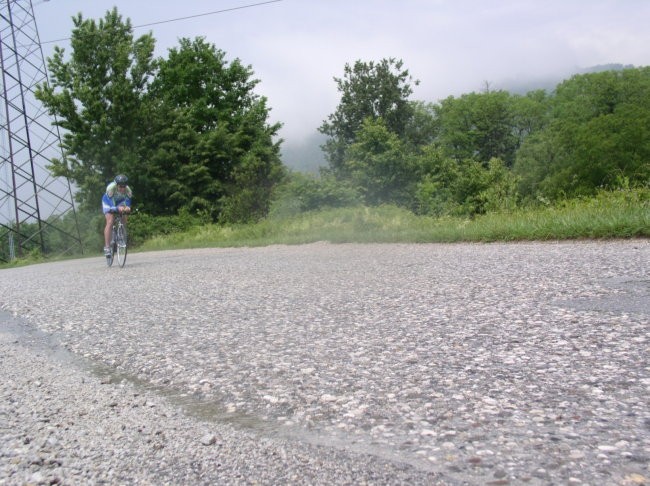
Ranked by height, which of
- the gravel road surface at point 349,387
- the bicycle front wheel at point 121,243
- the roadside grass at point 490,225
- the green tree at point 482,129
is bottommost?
the gravel road surface at point 349,387

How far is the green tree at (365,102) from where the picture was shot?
4794 centimetres

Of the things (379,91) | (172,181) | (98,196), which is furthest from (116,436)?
(379,91)

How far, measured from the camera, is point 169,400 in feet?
9.79

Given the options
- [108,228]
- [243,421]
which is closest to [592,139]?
[108,228]

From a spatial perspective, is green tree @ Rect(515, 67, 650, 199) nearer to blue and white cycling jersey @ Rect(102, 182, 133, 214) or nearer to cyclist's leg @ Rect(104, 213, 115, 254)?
blue and white cycling jersey @ Rect(102, 182, 133, 214)

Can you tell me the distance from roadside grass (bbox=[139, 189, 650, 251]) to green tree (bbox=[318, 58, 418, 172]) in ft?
98.2

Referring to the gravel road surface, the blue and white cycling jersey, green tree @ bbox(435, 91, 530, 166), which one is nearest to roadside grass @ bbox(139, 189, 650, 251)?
the gravel road surface

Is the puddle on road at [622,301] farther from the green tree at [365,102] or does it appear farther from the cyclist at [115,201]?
the green tree at [365,102]

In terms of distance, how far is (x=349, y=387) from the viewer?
290 cm

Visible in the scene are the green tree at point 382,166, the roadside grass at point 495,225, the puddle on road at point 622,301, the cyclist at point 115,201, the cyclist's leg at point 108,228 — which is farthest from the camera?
the green tree at point 382,166

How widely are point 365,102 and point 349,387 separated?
1831 inches

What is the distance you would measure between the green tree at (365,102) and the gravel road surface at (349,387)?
4269 cm

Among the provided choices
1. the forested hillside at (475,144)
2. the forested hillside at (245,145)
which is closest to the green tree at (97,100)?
the forested hillside at (245,145)

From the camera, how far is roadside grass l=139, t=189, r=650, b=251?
29.8ft
